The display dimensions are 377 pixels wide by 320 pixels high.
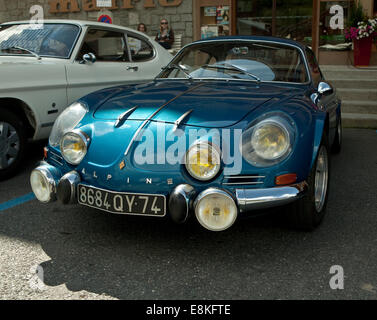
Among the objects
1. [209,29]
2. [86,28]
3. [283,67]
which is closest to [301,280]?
[283,67]

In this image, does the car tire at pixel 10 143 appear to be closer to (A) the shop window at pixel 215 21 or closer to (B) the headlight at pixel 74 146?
(B) the headlight at pixel 74 146

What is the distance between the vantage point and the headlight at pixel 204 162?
2531 mm

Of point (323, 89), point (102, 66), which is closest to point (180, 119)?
point (323, 89)

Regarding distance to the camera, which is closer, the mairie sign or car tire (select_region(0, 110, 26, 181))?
car tire (select_region(0, 110, 26, 181))

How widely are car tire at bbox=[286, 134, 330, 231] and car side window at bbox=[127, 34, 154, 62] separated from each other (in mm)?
3120

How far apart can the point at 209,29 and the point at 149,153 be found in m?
9.88

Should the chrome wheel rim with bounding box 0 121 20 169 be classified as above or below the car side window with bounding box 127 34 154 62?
below

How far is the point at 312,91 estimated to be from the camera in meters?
3.50

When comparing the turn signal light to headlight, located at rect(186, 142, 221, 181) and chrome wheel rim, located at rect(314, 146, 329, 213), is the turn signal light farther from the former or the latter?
chrome wheel rim, located at rect(314, 146, 329, 213)

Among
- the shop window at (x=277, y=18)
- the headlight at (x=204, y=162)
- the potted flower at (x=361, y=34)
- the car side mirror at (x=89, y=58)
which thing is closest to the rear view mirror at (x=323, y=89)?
the headlight at (x=204, y=162)

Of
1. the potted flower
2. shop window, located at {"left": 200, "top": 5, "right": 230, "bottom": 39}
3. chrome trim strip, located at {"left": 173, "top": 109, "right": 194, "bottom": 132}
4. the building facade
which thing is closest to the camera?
chrome trim strip, located at {"left": 173, "top": 109, "right": 194, "bottom": 132}

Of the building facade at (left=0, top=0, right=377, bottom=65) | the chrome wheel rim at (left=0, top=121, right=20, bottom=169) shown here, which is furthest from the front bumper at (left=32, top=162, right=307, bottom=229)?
the building facade at (left=0, top=0, right=377, bottom=65)

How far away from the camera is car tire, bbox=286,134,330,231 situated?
2.83 meters

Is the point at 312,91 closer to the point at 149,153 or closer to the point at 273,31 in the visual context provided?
the point at 149,153
